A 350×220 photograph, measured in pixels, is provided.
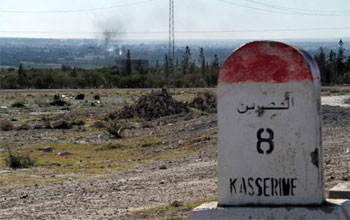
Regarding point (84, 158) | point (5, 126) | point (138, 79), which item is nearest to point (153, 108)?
point (5, 126)

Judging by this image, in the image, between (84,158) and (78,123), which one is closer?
(84,158)

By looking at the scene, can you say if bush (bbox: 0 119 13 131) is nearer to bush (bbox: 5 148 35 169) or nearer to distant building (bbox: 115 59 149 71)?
bush (bbox: 5 148 35 169)

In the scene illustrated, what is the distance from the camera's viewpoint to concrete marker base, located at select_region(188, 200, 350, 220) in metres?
7.23

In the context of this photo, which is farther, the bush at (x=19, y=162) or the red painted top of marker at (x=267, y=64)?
the bush at (x=19, y=162)

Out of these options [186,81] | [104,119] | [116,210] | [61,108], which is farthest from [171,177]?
[186,81]

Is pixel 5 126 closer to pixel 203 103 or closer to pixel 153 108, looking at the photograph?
pixel 153 108

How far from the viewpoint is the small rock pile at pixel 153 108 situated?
140 ft

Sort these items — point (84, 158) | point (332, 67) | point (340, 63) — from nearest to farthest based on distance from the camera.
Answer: point (84, 158) → point (332, 67) → point (340, 63)

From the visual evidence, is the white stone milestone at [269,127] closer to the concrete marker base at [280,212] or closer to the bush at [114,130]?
the concrete marker base at [280,212]

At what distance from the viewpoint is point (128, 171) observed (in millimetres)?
21406

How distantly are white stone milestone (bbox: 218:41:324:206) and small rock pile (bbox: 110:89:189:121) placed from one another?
34.3m

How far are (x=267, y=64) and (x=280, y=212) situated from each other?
3.85 feet

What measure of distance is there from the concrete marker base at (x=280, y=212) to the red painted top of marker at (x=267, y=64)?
3.32 ft

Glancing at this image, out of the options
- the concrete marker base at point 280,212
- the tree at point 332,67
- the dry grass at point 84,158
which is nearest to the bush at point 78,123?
the dry grass at point 84,158
